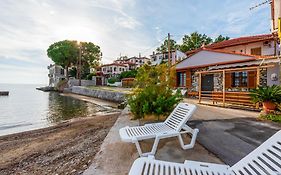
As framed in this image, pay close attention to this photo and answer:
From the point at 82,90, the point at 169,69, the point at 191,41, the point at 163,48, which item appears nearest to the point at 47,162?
the point at 169,69

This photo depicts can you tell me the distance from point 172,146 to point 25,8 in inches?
585

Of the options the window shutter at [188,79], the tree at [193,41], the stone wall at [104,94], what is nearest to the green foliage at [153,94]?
the window shutter at [188,79]

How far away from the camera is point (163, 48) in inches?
2101

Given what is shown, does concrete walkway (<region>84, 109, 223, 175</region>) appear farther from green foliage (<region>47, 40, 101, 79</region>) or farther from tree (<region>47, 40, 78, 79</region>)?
tree (<region>47, 40, 78, 79</region>)

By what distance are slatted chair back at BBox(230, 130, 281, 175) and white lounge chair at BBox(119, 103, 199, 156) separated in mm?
1664

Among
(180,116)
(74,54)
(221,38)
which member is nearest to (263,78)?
(180,116)

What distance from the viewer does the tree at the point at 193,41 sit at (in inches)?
1772

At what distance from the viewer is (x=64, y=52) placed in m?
55.8

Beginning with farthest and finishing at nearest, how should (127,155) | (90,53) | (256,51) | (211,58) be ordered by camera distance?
(90,53), (256,51), (211,58), (127,155)

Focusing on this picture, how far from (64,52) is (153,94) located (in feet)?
176

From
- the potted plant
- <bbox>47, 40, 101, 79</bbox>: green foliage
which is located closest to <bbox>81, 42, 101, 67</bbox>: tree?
<bbox>47, 40, 101, 79</bbox>: green foliage

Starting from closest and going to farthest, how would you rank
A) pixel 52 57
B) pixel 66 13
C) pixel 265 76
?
pixel 265 76 < pixel 66 13 < pixel 52 57

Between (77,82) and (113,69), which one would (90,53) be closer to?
(113,69)

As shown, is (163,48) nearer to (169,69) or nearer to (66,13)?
(66,13)
